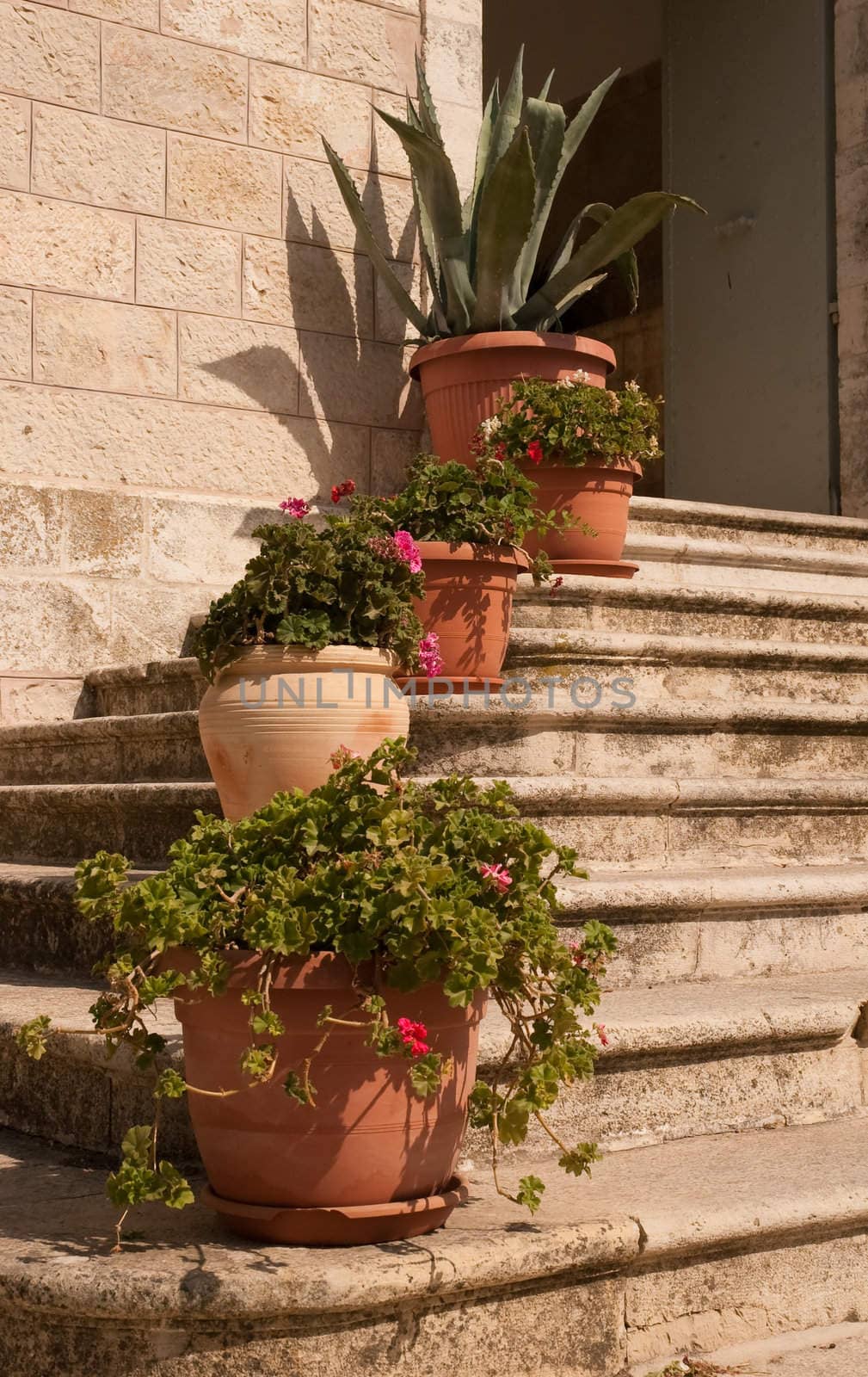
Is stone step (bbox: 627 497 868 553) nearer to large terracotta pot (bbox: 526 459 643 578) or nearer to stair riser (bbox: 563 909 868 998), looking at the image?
large terracotta pot (bbox: 526 459 643 578)

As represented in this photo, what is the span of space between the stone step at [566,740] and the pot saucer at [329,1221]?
0.97m

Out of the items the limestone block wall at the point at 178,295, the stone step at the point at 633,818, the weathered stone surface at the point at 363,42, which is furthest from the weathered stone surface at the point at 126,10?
the stone step at the point at 633,818

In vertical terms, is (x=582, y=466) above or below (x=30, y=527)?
above

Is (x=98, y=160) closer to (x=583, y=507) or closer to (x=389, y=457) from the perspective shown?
(x=389, y=457)

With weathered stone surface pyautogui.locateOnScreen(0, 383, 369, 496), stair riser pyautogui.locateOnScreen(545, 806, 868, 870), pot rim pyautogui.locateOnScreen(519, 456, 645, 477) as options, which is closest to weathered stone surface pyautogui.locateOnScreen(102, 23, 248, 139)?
weathered stone surface pyautogui.locateOnScreen(0, 383, 369, 496)

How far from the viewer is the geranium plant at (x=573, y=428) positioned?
375 cm

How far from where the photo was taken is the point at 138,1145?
171 centimetres

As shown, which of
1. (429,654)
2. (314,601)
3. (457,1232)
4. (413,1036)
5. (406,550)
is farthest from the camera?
(429,654)

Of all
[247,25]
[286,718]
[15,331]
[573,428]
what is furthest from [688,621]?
[247,25]

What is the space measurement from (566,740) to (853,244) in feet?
11.2

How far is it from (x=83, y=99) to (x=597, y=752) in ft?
8.49

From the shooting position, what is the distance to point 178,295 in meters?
4.46

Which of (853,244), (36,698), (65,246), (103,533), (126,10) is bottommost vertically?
(36,698)

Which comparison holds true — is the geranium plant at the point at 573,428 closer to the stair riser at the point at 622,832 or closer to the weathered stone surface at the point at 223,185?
the stair riser at the point at 622,832
